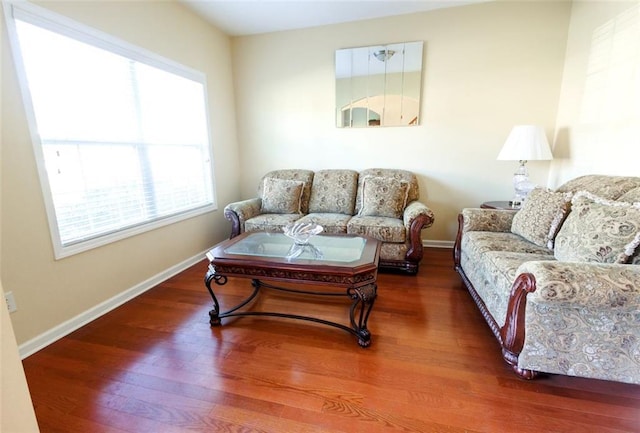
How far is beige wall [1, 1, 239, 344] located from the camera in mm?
1672

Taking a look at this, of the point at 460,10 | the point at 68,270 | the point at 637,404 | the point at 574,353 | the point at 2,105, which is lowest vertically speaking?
the point at 637,404

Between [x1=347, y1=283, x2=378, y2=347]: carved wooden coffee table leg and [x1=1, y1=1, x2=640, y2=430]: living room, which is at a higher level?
[x1=1, y1=1, x2=640, y2=430]: living room

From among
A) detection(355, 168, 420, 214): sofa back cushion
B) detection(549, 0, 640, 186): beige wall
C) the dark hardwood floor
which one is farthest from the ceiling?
the dark hardwood floor

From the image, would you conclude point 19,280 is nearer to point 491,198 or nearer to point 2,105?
point 2,105

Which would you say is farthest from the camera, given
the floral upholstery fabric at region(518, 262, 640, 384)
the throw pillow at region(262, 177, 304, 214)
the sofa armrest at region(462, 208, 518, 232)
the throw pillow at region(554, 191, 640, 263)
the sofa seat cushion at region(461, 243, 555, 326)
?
the throw pillow at region(262, 177, 304, 214)

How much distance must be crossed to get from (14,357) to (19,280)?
47.2 inches

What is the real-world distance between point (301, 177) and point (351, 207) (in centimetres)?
73

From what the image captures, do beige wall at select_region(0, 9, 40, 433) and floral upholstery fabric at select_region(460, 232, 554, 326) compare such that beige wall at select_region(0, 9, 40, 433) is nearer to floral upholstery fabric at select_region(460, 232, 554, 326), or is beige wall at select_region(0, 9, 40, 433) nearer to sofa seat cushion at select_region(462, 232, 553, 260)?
floral upholstery fabric at select_region(460, 232, 554, 326)

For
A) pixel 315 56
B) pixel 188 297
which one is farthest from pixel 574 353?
pixel 315 56

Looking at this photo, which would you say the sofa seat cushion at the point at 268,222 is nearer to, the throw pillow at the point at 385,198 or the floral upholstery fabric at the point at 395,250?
the throw pillow at the point at 385,198

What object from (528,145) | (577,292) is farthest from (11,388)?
(528,145)

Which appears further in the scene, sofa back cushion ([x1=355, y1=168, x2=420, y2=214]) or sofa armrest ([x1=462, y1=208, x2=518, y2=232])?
sofa back cushion ([x1=355, y1=168, x2=420, y2=214])

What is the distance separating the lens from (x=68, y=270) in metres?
2.00

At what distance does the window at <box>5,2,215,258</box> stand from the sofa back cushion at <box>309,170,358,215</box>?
1.43 m
